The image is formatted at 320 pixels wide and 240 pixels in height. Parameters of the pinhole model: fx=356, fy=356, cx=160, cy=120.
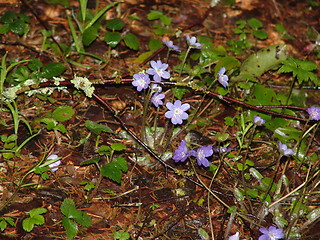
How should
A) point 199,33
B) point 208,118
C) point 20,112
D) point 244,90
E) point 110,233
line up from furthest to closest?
point 199,33 < point 244,90 < point 208,118 < point 20,112 < point 110,233

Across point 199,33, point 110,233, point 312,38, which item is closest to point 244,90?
point 199,33

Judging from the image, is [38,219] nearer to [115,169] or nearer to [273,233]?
[115,169]

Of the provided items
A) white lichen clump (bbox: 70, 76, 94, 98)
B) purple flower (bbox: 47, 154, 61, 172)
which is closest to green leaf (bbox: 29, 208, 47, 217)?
A: purple flower (bbox: 47, 154, 61, 172)

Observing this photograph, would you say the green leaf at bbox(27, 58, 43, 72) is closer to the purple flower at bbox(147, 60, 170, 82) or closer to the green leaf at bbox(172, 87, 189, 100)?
the purple flower at bbox(147, 60, 170, 82)

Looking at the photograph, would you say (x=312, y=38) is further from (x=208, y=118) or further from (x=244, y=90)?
(x=208, y=118)

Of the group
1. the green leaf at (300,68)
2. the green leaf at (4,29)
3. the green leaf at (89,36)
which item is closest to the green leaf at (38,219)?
the green leaf at (89,36)
